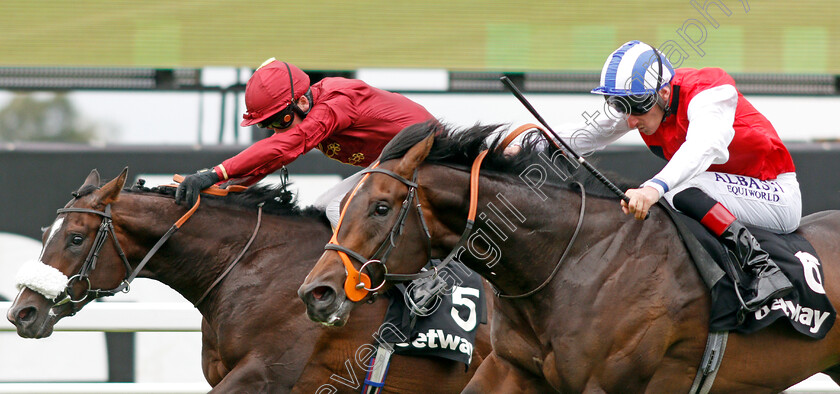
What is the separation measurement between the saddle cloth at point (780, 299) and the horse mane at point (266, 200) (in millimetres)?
1632

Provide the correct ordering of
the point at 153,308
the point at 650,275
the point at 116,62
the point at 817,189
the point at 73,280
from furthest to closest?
the point at 116,62, the point at 817,189, the point at 153,308, the point at 73,280, the point at 650,275

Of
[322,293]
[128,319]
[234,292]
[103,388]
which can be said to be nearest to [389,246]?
[322,293]

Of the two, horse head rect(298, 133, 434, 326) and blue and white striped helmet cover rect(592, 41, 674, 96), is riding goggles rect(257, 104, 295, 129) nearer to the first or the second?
horse head rect(298, 133, 434, 326)

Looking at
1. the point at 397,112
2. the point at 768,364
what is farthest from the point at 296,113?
the point at 768,364

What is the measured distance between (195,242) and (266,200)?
0.38 meters

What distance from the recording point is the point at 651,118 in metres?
3.26

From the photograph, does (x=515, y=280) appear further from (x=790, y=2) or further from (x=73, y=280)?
(x=790, y=2)

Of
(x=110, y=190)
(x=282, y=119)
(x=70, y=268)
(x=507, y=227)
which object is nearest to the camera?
(x=507, y=227)

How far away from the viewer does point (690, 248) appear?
3.04 m

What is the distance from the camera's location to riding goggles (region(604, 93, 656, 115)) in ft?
10.4

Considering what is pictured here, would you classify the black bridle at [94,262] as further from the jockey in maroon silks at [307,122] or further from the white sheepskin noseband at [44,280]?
the jockey in maroon silks at [307,122]

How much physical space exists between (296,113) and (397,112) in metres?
0.45

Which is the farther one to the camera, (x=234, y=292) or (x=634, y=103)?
(x=234, y=292)

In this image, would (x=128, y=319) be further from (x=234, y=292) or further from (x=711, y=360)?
(x=711, y=360)
